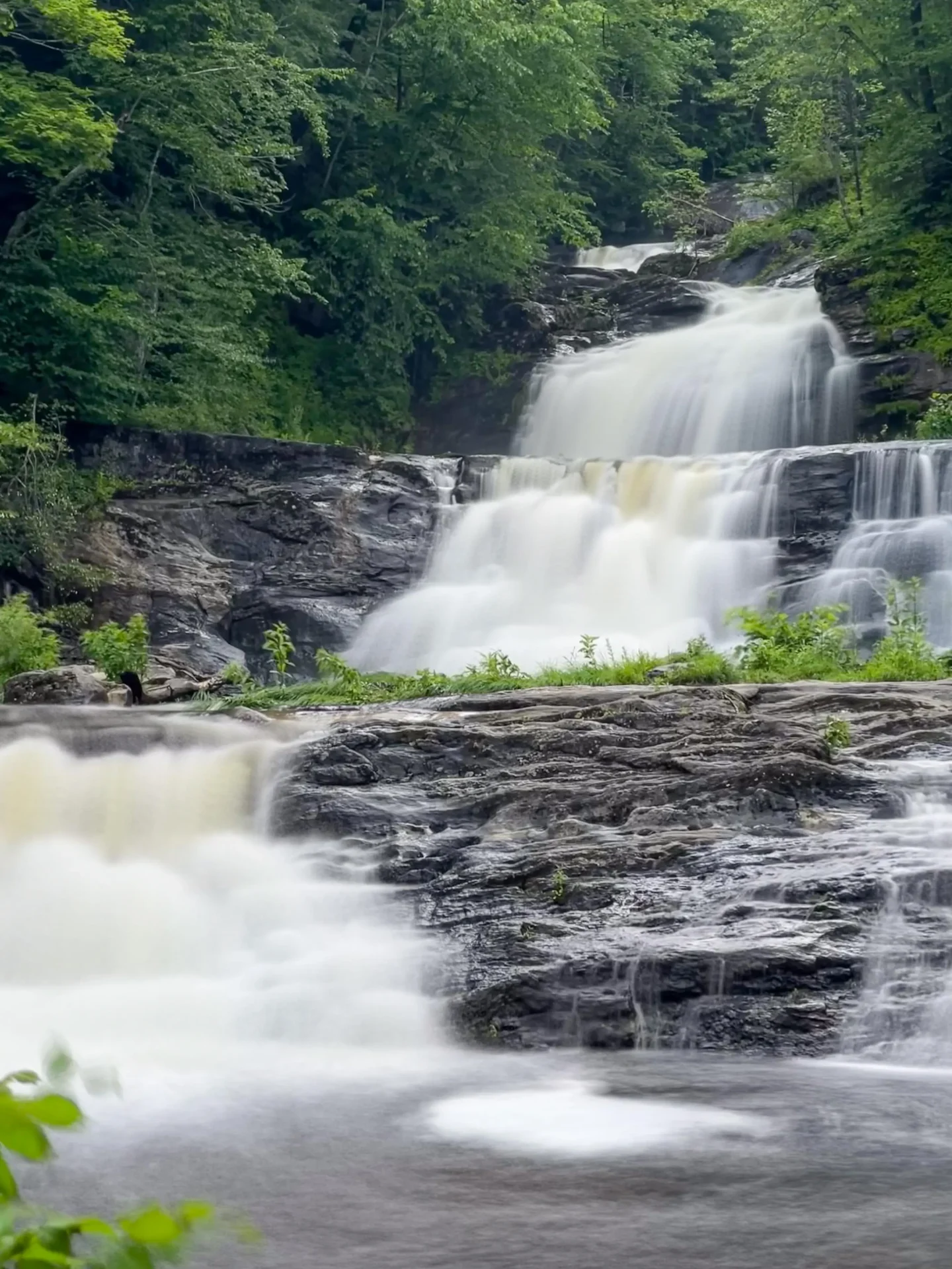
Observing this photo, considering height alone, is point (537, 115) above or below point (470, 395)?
above

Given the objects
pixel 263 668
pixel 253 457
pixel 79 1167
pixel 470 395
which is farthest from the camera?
pixel 470 395

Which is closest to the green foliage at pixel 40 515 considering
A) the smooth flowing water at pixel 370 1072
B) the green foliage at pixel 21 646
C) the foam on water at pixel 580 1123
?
the green foliage at pixel 21 646

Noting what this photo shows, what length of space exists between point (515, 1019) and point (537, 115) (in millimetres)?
23053

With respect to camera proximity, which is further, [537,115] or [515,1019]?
[537,115]

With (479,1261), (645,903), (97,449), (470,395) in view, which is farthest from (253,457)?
(479,1261)

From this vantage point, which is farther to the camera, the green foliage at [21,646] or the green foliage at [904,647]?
the green foliage at [21,646]

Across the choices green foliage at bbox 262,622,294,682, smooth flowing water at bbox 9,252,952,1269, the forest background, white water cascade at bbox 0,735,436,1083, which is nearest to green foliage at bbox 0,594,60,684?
green foliage at bbox 262,622,294,682

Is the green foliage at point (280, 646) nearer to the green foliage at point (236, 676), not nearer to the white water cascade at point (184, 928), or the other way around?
the green foliage at point (236, 676)

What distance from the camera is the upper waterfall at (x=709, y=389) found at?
904 inches

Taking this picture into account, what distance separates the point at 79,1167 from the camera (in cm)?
565

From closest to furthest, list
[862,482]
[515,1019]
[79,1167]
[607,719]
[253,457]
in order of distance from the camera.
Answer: [79,1167] → [515,1019] → [607,719] → [862,482] → [253,457]

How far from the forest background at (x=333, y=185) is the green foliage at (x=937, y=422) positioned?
251 cm

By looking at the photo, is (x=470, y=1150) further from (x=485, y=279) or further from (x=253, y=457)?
(x=485, y=279)

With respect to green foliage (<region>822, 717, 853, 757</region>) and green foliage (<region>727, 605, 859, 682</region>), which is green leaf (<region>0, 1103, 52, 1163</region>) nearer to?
green foliage (<region>822, 717, 853, 757</region>)
